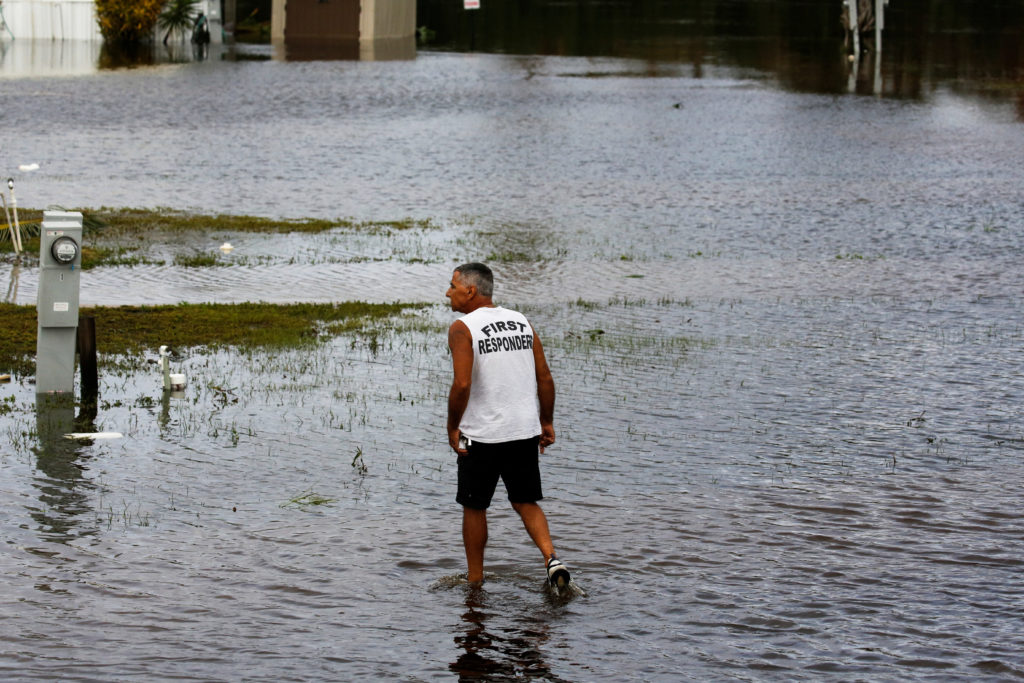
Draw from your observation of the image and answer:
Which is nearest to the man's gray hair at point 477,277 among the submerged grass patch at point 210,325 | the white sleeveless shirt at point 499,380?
the white sleeveless shirt at point 499,380

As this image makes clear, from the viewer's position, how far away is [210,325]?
12.3 meters

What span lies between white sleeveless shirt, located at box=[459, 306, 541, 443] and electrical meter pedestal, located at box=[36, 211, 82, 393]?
440cm

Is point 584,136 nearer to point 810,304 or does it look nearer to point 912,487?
point 810,304

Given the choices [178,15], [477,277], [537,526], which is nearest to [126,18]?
[178,15]

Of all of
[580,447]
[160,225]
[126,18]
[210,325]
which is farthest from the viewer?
[126,18]

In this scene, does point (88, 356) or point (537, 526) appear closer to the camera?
point (537, 526)

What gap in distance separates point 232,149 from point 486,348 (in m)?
19.9

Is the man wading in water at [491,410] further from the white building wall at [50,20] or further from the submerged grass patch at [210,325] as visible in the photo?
the white building wall at [50,20]

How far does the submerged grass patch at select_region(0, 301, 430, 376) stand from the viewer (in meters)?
11.6

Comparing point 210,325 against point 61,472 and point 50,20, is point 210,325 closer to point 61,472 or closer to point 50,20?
point 61,472

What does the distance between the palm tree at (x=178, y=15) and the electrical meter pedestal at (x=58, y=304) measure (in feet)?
142

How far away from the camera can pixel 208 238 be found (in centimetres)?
1692

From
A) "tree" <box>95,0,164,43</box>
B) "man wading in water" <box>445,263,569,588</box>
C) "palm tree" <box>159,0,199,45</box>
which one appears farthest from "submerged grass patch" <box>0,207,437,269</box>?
"palm tree" <box>159,0,199,45</box>

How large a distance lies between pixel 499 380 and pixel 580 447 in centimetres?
273
